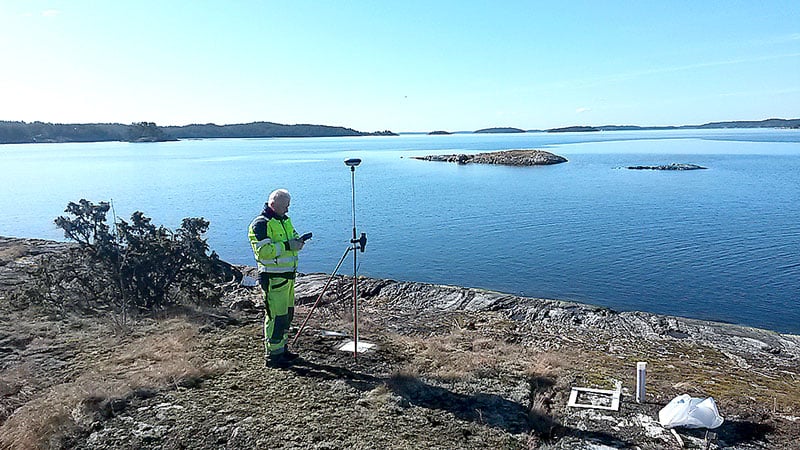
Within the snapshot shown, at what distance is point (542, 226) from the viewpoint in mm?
25594

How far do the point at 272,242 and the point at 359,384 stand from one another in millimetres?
1879

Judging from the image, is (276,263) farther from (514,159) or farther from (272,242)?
(514,159)

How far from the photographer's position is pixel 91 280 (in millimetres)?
9492

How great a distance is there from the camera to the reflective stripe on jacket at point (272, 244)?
248 inches

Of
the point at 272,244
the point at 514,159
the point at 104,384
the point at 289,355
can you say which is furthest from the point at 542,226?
the point at 514,159

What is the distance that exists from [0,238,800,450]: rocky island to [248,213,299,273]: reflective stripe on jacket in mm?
1247

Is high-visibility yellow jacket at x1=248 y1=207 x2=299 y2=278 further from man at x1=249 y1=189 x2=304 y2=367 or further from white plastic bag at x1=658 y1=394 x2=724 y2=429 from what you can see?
white plastic bag at x1=658 y1=394 x2=724 y2=429

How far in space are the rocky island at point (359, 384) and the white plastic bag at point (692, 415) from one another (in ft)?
0.29

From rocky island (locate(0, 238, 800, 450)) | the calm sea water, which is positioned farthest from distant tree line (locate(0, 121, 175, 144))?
rocky island (locate(0, 238, 800, 450))

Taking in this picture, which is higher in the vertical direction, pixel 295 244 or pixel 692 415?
pixel 295 244

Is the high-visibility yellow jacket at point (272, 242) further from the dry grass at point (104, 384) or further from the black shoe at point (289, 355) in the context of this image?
the dry grass at point (104, 384)

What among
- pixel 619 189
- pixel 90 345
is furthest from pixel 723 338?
pixel 619 189

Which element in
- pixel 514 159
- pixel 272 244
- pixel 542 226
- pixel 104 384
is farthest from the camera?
pixel 514 159

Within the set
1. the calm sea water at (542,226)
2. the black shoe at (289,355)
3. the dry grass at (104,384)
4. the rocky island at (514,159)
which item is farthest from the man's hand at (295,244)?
the rocky island at (514,159)
